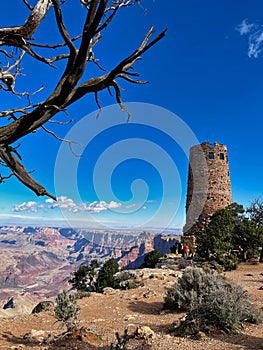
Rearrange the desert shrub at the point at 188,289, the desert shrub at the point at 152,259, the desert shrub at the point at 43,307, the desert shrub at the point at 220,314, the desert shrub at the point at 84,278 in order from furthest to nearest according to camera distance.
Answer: the desert shrub at the point at 152,259
the desert shrub at the point at 84,278
the desert shrub at the point at 43,307
the desert shrub at the point at 188,289
the desert shrub at the point at 220,314

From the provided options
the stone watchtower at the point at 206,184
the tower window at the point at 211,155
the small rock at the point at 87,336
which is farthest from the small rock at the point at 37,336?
the tower window at the point at 211,155

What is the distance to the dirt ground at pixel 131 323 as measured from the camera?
5520 mm

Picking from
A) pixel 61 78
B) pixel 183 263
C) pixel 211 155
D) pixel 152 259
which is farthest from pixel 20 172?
pixel 211 155

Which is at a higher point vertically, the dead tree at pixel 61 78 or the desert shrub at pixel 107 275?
the dead tree at pixel 61 78

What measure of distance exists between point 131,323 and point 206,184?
21.1m

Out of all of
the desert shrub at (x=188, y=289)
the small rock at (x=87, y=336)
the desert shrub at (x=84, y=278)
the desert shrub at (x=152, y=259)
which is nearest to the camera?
the small rock at (x=87, y=336)

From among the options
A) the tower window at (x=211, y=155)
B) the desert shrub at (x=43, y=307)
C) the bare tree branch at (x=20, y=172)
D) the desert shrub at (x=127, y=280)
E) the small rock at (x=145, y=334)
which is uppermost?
the tower window at (x=211, y=155)

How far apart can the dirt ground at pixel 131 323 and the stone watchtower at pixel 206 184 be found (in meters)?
13.4

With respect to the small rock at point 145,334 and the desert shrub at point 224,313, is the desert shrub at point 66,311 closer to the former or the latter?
the small rock at point 145,334

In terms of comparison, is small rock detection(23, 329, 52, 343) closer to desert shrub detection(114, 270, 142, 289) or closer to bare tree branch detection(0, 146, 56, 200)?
bare tree branch detection(0, 146, 56, 200)

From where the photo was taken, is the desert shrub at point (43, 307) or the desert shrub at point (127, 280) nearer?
the desert shrub at point (43, 307)

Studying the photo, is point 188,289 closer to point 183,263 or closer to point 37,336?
point 37,336

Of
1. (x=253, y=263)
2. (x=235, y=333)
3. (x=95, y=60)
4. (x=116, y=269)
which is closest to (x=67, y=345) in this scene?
(x=235, y=333)

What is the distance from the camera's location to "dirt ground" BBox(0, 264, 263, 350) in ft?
18.1
